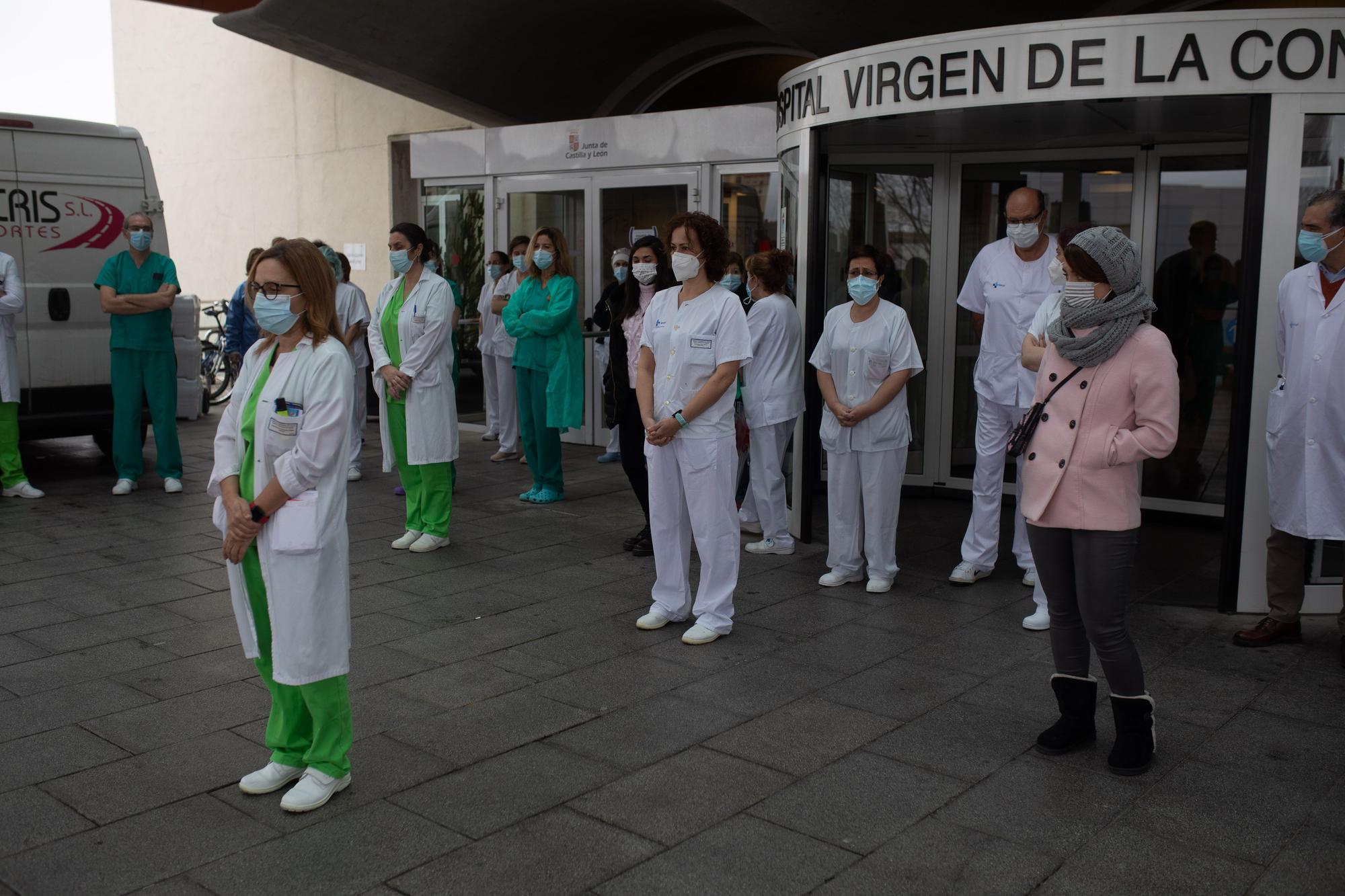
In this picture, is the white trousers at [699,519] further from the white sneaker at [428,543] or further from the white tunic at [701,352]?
the white sneaker at [428,543]

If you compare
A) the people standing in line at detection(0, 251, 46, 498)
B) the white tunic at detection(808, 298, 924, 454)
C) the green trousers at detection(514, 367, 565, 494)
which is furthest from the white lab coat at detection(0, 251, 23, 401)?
the white tunic at detection(808, 298, 924, 454)

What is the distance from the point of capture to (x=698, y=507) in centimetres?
545

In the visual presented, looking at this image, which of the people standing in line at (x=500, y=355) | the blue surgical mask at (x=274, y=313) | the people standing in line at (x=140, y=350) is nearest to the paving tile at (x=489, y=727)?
the blue surgical mask at (x=274, y=313)

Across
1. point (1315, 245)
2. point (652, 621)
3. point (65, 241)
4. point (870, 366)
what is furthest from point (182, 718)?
point (65, 241)

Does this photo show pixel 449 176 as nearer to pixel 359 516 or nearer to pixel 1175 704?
pixel 359 516

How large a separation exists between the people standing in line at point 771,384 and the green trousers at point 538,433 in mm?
1872

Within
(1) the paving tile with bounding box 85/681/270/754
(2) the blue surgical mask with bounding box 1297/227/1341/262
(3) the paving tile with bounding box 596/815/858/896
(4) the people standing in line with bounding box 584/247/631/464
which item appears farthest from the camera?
(4) the people standing in line with bounding box 584/247/631/464

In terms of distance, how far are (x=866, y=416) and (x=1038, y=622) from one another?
51.1 inches

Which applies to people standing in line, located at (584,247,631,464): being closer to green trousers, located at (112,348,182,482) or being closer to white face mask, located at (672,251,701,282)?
white face mask, located at (672,251,701,282)

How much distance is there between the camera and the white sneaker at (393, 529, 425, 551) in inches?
285

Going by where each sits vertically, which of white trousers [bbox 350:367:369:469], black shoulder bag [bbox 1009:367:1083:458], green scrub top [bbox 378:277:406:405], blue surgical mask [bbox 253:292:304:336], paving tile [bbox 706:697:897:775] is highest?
blue surgical mask [bbox 253:292:304:336]

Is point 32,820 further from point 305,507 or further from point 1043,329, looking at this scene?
point 1043,329

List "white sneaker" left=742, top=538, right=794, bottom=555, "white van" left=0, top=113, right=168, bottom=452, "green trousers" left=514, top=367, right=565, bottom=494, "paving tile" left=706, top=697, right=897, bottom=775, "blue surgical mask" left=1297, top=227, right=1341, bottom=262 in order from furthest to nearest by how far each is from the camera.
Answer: "white van" left=0, top=113, right=168, bottom=452, "green trousers" left=514, top=367, right=565, bottom=494, "white sneaker" left=742, top=538, right=794, bottom=555, "blue surgical mask" left=1297, top=227, right=1341, bottom=262, "paving tile" left=706, top=697, right=897, bottom=775

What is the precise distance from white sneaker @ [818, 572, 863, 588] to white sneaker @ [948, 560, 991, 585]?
497 mm
